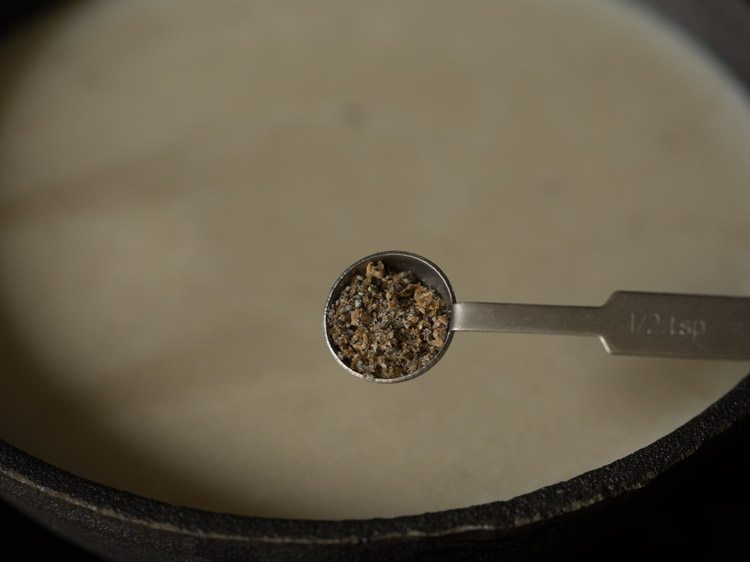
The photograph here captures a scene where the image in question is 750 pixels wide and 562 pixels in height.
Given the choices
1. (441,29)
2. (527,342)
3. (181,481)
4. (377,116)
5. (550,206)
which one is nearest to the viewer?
(181,481)

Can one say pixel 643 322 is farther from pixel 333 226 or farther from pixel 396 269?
pixel 333 226

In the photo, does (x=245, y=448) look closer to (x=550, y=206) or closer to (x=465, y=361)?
(x=465, y=361)

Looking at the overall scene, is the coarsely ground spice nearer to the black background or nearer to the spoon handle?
the spoon handle

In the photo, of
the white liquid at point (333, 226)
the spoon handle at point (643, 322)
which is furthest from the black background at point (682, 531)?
the spoon handle at point (643, 322)

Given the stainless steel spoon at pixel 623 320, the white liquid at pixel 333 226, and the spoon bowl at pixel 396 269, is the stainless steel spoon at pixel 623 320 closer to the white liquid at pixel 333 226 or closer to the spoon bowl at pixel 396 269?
the spoon bowl at pixel 396 269

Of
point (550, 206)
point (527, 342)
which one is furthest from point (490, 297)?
point (550, 206)
